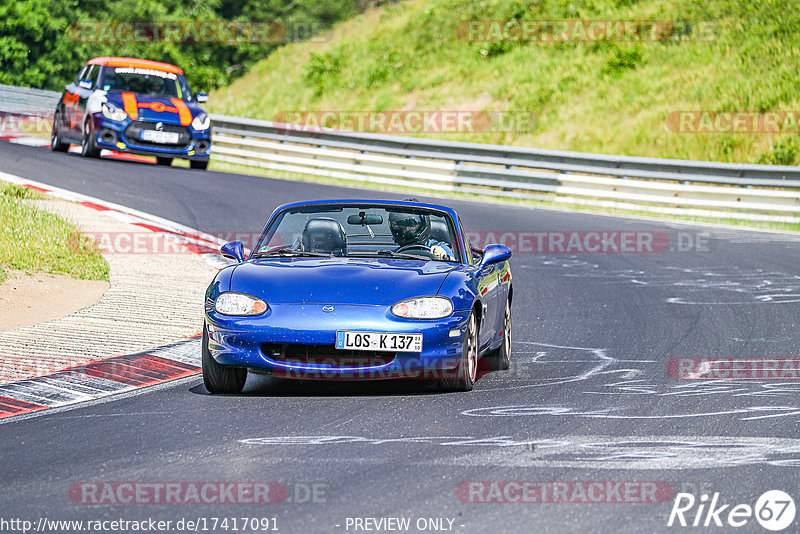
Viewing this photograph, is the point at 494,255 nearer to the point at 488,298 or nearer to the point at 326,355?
the point at 488,298

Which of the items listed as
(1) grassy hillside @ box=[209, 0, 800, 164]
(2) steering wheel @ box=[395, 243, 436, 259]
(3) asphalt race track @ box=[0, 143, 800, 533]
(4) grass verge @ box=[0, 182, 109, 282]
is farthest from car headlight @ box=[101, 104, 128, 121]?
(2) steering wheel @ box=[395, 243, 436, 259]

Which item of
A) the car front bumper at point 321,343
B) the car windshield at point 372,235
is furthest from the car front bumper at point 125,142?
the car front bumper at point 321,343

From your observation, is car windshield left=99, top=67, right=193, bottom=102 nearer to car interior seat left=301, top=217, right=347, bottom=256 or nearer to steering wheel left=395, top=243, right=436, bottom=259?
car interior seat left=301, top=217, right=347, bottom=256

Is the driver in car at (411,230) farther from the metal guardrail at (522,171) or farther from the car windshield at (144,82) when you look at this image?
the car windshield at (144,82)

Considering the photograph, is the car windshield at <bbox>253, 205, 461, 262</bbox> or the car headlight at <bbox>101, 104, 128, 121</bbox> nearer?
the car windshield at <bbox>253, 205, 461, 262</bbox>

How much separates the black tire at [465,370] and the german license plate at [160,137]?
15.1m

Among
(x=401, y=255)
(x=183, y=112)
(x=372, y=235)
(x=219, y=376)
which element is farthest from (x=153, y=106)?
(x=219, y=376)

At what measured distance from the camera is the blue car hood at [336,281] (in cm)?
768

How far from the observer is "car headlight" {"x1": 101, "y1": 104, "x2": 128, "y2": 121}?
21969mm

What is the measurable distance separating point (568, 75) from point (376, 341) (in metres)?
29.4

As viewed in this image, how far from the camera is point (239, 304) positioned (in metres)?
7.73

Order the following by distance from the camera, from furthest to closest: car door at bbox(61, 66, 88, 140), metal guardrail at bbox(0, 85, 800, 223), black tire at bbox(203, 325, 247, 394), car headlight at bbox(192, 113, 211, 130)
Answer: car door at bbox(61, 66, 88, 140), car headlight at bbox(192, 113, 211, 130), metal guardrail at bbox(0, 85, 800, 223), black tire at bbox(203, 325, 247, 394)

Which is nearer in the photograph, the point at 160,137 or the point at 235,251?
the point at 235,251

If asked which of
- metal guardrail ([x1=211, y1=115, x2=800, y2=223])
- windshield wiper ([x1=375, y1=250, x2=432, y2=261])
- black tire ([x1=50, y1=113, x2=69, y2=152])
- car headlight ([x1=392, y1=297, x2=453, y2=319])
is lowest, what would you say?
metal guardrail ([x1=211, y1=115, x2=800, y2=223])
